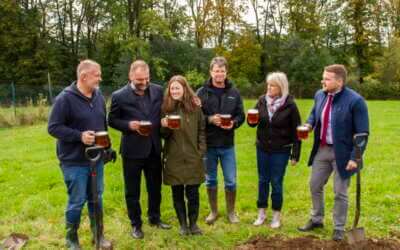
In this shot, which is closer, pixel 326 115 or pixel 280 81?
pixel 326 115

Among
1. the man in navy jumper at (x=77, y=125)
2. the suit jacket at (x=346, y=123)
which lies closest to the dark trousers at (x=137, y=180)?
the man in navy jumper at (x=77, y=125)

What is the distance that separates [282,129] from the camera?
5738 mm

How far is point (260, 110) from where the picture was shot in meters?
5.86

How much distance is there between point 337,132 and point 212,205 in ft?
6.38

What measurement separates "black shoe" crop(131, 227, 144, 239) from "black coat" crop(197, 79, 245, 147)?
1307 millimetres

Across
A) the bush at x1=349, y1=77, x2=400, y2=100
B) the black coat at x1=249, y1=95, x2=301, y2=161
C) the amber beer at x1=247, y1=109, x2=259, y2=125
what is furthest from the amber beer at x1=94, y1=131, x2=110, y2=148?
the bush at x1=349, y1=77, x2=400, y2=100

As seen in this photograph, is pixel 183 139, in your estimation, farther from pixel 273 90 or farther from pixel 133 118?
pixel 273 90

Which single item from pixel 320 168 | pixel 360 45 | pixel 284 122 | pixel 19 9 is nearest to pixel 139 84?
pixel 284 122

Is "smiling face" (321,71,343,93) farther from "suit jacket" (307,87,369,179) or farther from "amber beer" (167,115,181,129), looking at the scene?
"amber beer" (167,115,181,129)

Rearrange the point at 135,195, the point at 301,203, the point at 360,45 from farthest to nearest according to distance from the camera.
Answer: the point at 360,45, the point at 301,203, the point at 135,195

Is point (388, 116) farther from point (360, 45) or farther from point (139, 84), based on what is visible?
point (360, 45)

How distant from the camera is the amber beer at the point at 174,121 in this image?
504 centimetres

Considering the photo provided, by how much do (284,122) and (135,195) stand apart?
6.37ft

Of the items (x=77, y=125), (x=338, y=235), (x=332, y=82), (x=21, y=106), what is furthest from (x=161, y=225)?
(x=21, y=106)
